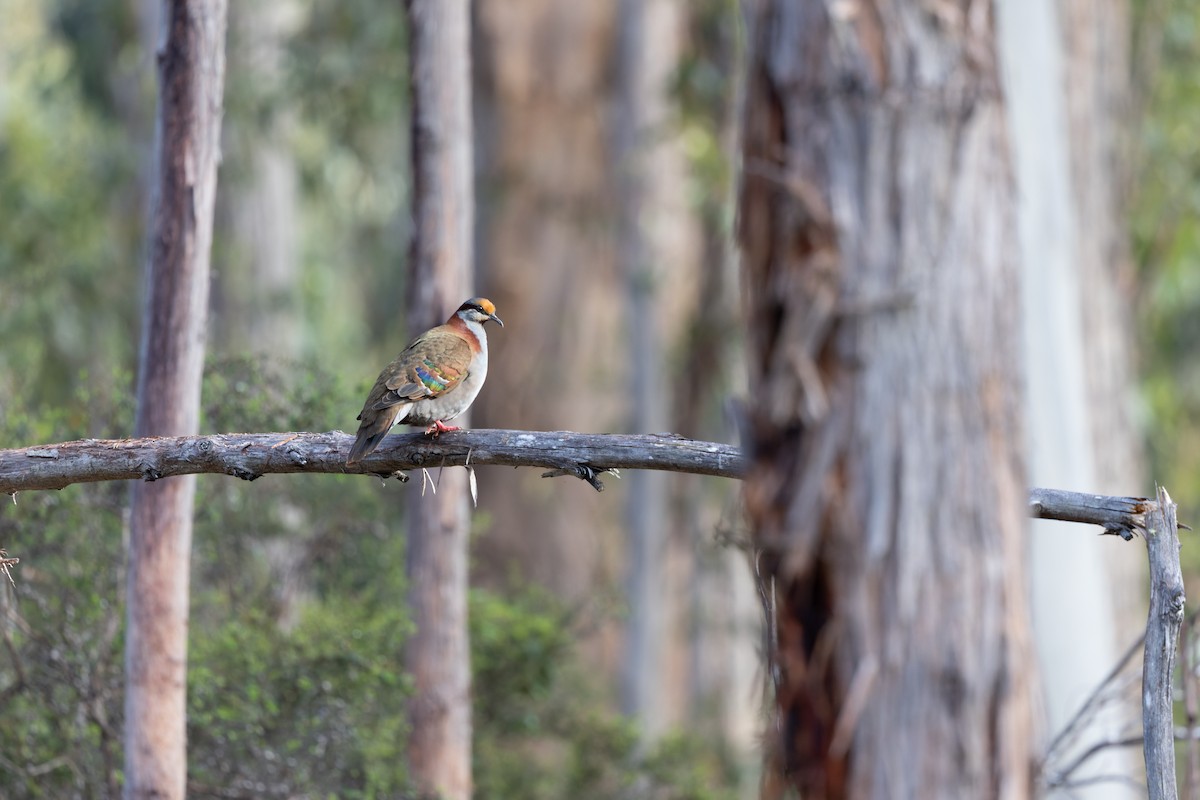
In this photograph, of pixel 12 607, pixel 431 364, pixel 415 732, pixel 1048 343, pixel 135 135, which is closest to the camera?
pixel 431 364

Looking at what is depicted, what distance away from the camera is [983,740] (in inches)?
147

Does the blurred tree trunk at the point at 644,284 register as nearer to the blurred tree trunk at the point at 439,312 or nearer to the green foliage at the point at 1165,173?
the green foliage at the point at 1165,173

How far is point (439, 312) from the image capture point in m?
9.07

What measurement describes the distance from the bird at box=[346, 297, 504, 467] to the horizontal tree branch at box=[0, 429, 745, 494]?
11cm

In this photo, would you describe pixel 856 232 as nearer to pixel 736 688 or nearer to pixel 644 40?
pixel 644 40

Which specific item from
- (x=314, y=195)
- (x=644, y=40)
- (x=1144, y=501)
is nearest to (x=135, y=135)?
(x=314, y=195)

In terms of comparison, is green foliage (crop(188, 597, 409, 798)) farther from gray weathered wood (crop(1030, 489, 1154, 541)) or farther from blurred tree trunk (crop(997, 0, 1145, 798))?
gray weathered wood (crop(1030, 489, 1154, 541))

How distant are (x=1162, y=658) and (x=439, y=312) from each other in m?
5.01

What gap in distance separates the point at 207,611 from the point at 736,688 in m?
13.1

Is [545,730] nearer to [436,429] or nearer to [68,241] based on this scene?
[436,429]

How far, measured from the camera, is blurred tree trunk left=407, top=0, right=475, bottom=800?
30.2ft

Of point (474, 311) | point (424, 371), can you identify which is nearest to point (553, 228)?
point (474, 311)

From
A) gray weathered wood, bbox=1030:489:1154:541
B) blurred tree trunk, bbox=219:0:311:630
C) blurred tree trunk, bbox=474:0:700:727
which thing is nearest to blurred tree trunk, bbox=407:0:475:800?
gray weathered wood, bbox=1030:489:1154:541

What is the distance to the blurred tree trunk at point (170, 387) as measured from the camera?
23.4ft
